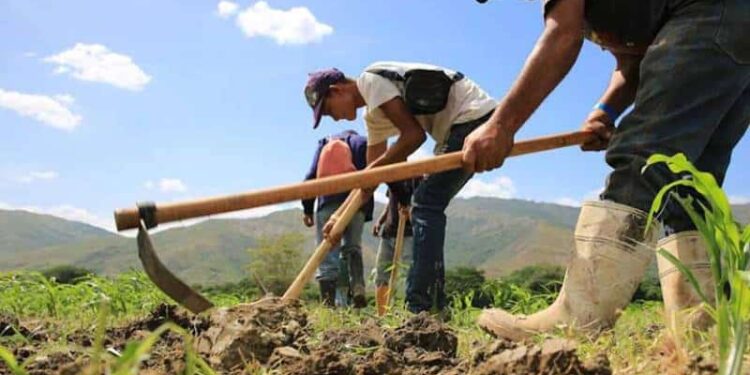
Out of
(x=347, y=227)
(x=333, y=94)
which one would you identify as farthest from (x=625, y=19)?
(x=347, y=227)

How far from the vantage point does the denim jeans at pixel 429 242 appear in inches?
156

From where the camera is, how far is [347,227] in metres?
5.88

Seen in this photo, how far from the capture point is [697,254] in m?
2.26

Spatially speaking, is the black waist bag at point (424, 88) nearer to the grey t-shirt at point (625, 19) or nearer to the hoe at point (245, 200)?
the hoe at point (245, 200)

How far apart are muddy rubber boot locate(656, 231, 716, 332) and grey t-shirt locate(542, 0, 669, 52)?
668 mm

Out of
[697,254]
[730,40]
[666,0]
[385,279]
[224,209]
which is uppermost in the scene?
[666,0]

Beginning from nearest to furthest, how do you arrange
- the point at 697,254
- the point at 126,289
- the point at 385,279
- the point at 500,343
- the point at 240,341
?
the point at 500,343
the point at 240,341
the point at 697,254
the point at 126,289
the point at 385,279

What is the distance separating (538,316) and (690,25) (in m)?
0.97

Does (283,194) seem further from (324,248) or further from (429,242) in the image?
(324,248)

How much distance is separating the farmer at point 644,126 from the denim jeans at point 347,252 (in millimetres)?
3409

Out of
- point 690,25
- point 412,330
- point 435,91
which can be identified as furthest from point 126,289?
point 690,25

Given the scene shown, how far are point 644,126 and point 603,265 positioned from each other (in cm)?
43

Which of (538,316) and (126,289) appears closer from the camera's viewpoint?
(538,316)

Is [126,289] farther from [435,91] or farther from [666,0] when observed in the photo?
[666,0]
